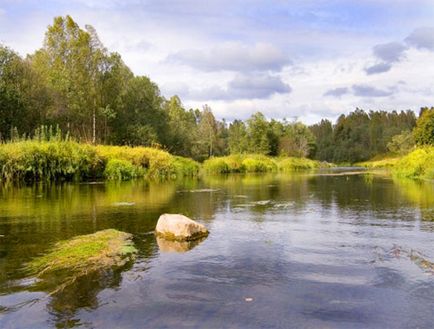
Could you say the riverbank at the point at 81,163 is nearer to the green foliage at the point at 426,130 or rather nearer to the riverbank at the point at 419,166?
the riverbank at the point at 419,166

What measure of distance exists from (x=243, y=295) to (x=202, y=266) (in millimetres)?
1904

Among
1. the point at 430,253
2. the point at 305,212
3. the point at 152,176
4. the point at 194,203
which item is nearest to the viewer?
the point at 430,253

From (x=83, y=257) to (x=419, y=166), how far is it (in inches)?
1569

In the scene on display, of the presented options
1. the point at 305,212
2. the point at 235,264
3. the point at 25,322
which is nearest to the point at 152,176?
the point at 305,212

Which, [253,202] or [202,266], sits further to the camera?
[253,202]

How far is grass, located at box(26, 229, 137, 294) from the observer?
868 cm

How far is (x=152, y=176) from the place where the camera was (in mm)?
42625

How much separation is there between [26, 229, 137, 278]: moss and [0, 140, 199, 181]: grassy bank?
22215mm

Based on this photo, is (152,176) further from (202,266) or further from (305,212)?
(202,266)

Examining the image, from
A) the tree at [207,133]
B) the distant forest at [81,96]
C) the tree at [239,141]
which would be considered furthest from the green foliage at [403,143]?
A: the distant forest at [81,96]

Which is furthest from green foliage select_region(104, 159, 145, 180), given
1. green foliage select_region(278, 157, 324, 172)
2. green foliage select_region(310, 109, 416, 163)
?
green foliage select_region(310, 109, 416, 163)

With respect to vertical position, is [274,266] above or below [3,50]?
below

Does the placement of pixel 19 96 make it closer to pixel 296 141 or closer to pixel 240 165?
pixel 240 165

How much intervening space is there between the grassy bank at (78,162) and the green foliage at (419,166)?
867 inches
